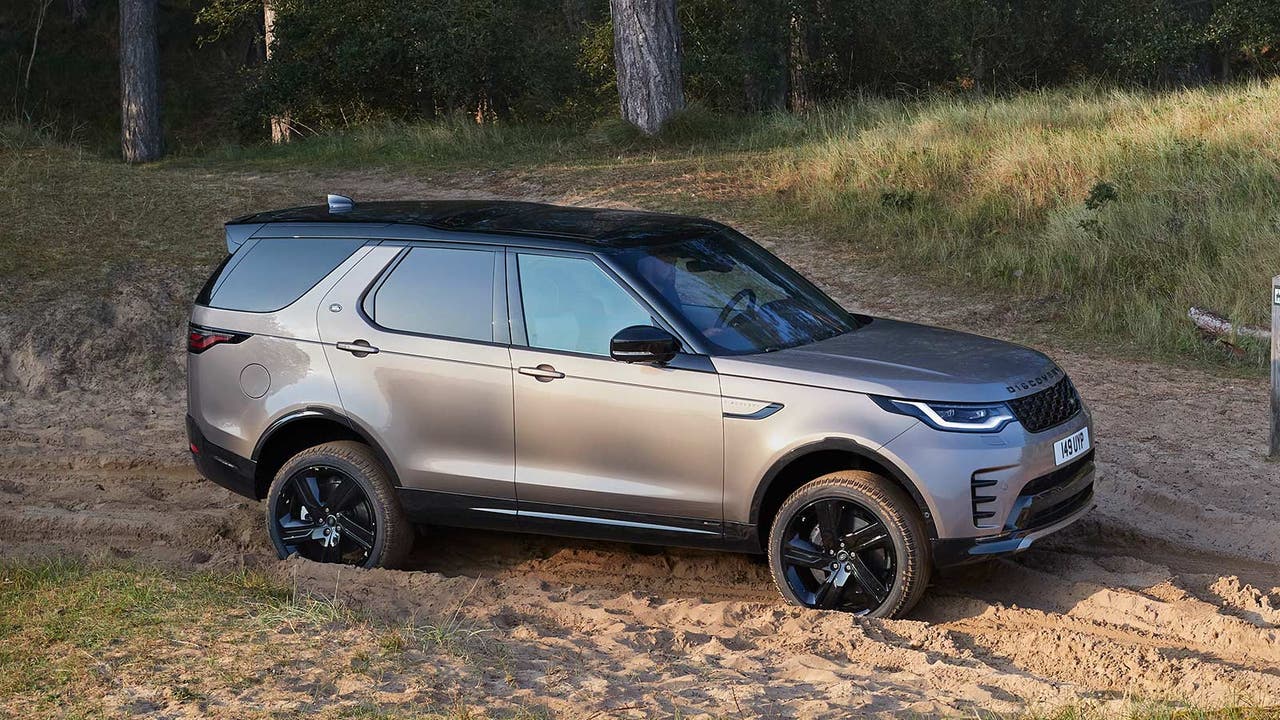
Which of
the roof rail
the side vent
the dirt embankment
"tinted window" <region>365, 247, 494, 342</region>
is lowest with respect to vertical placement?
the dirt embankment

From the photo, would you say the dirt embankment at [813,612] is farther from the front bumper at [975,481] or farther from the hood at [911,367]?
the hood at [911,367]

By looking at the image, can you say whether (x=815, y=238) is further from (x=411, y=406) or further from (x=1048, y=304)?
(x=411, y=406)

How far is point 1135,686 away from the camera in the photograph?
5023 millimetres

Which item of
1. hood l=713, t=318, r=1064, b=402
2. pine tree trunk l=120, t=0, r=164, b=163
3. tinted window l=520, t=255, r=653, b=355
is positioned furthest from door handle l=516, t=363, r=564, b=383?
pine tree trunk l=120, t=0, r=164, b=163

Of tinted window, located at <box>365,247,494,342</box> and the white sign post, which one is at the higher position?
tinted window, located at <box>365,247,494,342</box>

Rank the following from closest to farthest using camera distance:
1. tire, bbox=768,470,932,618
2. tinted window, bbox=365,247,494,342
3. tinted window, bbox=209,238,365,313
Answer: tire, bbox=768,470,932,618 → tinted window, bbox=365,247,494,342 → tinted window, bbox=209,238,365,313

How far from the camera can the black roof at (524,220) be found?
6.46 meters

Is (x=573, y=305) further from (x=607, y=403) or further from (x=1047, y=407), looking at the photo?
(x=1047, y=407)

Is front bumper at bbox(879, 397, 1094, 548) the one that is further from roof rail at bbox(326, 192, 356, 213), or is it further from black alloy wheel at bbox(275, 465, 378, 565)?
roof rail at bbox(326, 192, 356, 213)

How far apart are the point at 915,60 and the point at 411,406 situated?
69.8 ft

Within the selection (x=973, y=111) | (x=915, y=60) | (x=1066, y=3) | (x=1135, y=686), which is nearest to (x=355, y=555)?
(x=1135, y=686)

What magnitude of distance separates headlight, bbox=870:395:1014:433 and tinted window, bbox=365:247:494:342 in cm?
196

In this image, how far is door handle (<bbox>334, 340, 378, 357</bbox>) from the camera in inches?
255

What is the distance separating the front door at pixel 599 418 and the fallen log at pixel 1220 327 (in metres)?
6.63
